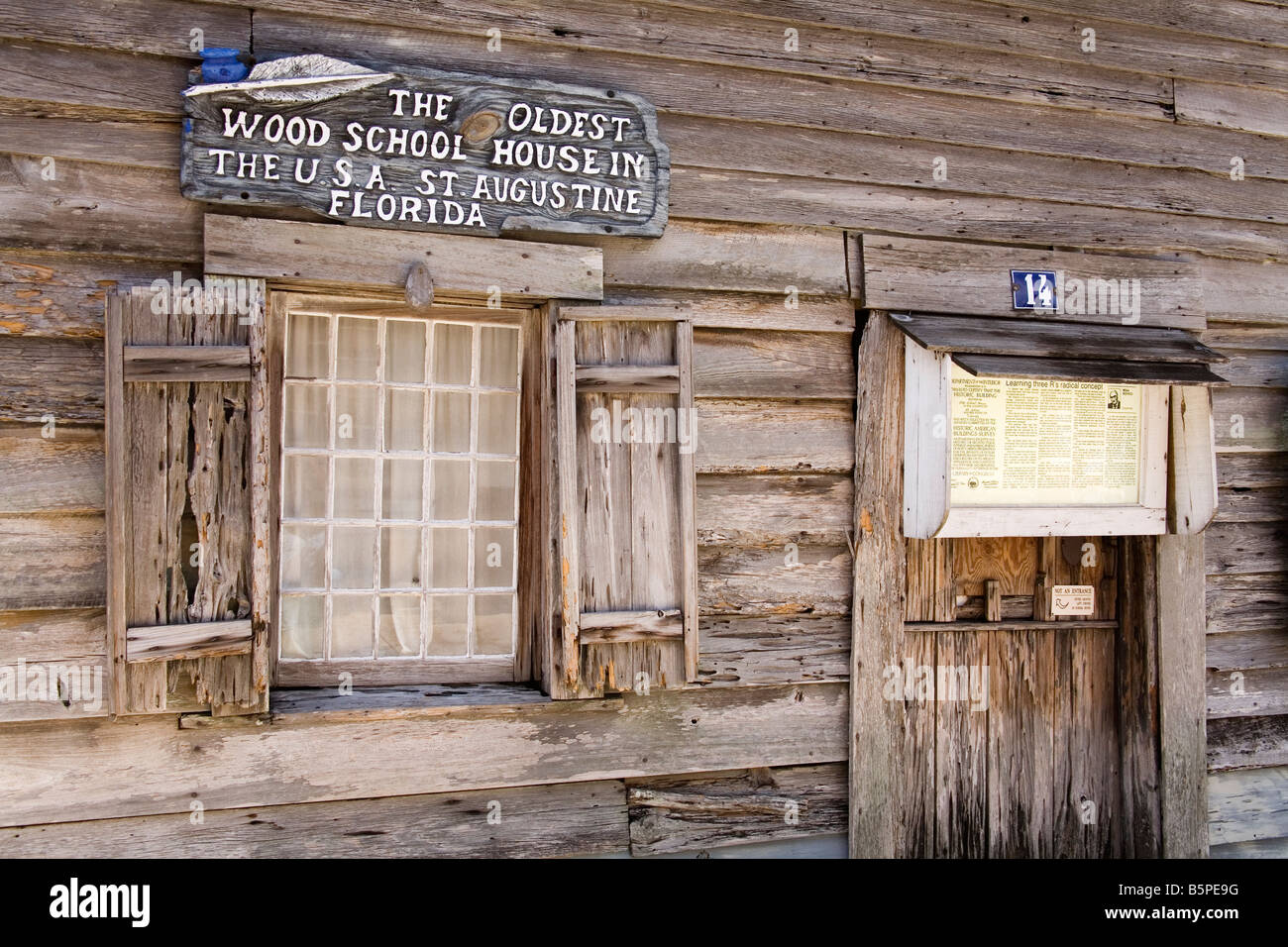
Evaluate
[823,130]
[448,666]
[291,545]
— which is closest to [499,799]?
[448,666]

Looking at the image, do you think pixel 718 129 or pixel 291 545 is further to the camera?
pixel 718 129

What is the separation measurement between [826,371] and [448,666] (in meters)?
1.71

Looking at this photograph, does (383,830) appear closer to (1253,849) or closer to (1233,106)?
(1253,849)

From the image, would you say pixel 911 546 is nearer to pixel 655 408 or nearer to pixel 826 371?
pixel 826 371

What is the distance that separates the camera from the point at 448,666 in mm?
3771

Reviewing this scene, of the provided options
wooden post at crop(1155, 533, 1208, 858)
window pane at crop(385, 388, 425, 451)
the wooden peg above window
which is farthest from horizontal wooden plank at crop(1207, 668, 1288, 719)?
the wooden peg above window

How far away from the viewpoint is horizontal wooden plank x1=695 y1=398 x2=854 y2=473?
153 inches

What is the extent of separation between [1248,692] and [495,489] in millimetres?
3292

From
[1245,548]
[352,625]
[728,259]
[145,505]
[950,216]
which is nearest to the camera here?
[145,505]

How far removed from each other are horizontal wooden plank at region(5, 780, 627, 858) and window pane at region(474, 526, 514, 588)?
0.70 metres

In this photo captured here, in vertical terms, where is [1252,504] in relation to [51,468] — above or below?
below

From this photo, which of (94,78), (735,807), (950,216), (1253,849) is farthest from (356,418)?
(1253,849)

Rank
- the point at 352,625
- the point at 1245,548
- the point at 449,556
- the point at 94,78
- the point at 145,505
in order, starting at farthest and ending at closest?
the point at 1245,548 → the point at 449,556 → the point at 352,625 → the point at 94,78 → the point at 145,505

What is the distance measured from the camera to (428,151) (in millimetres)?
3533
